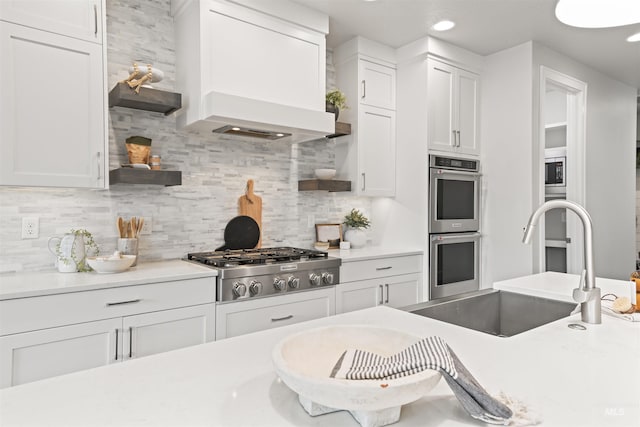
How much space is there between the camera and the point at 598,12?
50.4 inches

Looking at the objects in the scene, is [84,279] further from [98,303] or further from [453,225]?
[453,225]

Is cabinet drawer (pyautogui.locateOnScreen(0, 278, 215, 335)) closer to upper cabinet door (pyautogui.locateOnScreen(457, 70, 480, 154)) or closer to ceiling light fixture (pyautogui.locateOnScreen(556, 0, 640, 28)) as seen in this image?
ceiling light fixture (pyautogui.locateOnScreen(556, 0, 640, 28))

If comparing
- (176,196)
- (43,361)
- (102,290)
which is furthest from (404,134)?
(43,361)

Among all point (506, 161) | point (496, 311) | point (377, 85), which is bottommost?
point (496, 311)

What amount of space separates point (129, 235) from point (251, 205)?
2.92ft

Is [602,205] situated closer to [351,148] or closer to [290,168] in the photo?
[351,148]

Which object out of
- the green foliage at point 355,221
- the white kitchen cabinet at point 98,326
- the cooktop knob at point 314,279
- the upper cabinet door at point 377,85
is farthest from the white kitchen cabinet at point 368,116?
the white kitchen cabinet at point 98,326

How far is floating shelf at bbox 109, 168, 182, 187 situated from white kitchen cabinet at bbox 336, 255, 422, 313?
1.26 m

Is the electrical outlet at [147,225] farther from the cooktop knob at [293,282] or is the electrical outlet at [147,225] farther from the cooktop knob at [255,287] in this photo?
the cooktop knob at [293,282]

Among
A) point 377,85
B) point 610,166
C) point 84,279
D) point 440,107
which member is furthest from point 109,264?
point 610,166

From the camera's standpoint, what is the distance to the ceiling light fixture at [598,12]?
1.23 m

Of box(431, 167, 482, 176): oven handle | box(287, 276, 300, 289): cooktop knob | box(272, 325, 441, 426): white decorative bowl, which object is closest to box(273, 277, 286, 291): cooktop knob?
box(287, 276, 300, 289): cooktop knob

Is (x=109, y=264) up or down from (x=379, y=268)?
up

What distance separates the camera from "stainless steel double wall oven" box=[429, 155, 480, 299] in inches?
137
